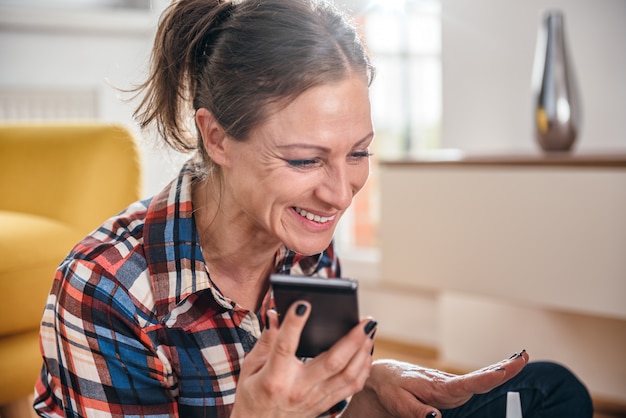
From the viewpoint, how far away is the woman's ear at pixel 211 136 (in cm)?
106

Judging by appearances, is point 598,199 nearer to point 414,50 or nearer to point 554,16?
point 554,16

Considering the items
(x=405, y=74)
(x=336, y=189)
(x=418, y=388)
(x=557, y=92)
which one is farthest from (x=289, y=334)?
(x=405, y=74)

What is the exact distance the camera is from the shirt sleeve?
0.98m

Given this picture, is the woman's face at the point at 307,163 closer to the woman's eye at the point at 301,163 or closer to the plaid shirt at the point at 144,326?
the woman's eye at the point at 301,163

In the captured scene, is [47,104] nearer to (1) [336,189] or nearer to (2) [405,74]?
(2) [405,74]

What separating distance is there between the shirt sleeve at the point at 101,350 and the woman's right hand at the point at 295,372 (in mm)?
217

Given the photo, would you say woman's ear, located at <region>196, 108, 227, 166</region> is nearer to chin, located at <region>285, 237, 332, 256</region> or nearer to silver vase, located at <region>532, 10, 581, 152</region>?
chin, located at <region>285, 237, 332, 256</region>

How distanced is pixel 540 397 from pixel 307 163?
1.62 ft

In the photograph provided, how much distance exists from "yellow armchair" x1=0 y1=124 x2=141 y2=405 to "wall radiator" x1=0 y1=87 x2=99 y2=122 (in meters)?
1.37

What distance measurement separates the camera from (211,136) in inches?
42.0

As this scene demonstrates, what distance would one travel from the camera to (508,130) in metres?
2.57

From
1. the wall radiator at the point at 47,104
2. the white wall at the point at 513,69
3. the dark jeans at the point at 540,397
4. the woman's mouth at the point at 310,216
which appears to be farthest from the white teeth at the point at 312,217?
the wall radiator at the point at 47,104

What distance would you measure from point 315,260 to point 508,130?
4.87 feet

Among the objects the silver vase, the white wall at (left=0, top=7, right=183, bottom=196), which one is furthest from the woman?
the white wall at (left=0, top=7, right=183, bottom=196)
